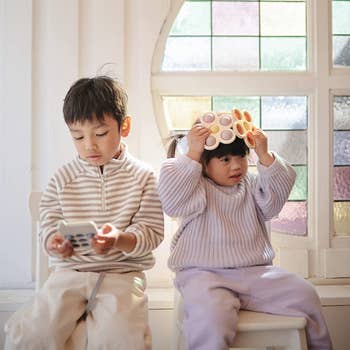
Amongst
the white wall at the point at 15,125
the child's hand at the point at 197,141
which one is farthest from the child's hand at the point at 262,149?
the white wall at the point at 15,125

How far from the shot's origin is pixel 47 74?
186cm

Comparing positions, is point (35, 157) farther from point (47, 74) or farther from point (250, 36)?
point (250, 36)

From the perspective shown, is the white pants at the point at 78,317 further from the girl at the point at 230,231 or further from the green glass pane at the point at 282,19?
the green glass pane at the point at 282,19

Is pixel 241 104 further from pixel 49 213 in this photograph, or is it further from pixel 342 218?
pixel 49 213

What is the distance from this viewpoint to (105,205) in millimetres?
1494

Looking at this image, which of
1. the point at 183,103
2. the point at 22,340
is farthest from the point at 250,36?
the point at 22,340

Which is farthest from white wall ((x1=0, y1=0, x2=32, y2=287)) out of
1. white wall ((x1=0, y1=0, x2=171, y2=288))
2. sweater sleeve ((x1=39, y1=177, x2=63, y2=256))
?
sweater sleeve ((x1=39, y1=177, x2=63, y2=256))

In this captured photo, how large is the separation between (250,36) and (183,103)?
0.32 metres

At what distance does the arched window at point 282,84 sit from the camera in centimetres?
192

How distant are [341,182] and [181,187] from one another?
0.75m

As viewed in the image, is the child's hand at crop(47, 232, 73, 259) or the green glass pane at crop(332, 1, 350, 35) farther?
the green glass pane at crop(332, 1, 350, 35)

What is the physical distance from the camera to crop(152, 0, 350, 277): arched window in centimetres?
192

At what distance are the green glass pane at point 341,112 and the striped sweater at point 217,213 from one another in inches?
21.1

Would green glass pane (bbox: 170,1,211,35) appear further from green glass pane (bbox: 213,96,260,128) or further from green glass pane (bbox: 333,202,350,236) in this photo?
green glass pane (bbox: 333,202,350,236)
